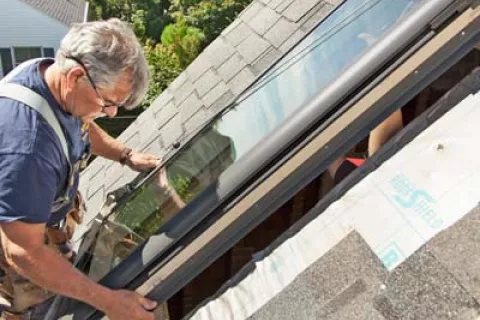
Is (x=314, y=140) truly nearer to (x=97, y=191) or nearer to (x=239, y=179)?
(x=239, y=179)

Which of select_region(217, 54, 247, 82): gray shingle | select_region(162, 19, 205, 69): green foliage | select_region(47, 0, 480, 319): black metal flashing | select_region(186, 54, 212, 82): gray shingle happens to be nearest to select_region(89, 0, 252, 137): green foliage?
select_region(162, 19, 205, 69): green foliage

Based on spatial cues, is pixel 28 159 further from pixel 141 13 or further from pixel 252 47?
pixel 141 13

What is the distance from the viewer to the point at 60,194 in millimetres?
2082

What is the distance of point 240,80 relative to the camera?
3.76 meters

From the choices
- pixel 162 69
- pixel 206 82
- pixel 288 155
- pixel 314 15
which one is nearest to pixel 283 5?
pixel 314 15

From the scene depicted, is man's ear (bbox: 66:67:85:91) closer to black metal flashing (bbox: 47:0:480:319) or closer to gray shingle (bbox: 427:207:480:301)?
black metal flashing (bbox: 47:0:480:319)

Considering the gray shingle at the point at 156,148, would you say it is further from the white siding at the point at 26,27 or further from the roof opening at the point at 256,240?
the white siding at the point at 26,27

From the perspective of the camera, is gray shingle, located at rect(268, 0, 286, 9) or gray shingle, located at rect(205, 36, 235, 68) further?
gray shingle, located at rect(205, 36, 235, 68)

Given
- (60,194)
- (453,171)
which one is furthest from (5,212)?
(453,171)

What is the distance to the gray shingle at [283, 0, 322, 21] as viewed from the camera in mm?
3729

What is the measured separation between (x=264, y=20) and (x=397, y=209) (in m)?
2.83

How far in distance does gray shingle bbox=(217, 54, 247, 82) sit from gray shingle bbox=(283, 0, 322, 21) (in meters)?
0.45

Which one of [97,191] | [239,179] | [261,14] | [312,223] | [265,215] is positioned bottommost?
[97,191]

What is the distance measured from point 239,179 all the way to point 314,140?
0.83ft
